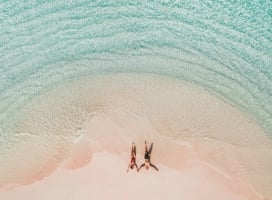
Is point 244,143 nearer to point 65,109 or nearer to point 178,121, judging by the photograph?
point 178,121

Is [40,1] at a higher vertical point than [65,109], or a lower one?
higher

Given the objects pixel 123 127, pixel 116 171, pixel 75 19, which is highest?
pixel 75 19

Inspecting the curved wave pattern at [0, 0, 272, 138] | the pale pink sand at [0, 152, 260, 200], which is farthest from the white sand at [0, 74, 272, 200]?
the curved wave pattern at [0, 0, 272, 138]

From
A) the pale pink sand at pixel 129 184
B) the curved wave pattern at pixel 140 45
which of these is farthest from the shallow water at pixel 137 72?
the pale pink sand at pixel 129 184

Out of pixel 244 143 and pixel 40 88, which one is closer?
pixel 244 143

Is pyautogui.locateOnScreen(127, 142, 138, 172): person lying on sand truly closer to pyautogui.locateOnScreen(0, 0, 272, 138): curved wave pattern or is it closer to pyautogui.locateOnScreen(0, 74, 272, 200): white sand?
pyautogui.locateOnScreen(0, 74, 272, 200): white sand

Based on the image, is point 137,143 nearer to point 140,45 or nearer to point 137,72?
point 137,72

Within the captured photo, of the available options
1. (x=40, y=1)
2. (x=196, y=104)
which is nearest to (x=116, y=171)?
(x=196, y=104)
